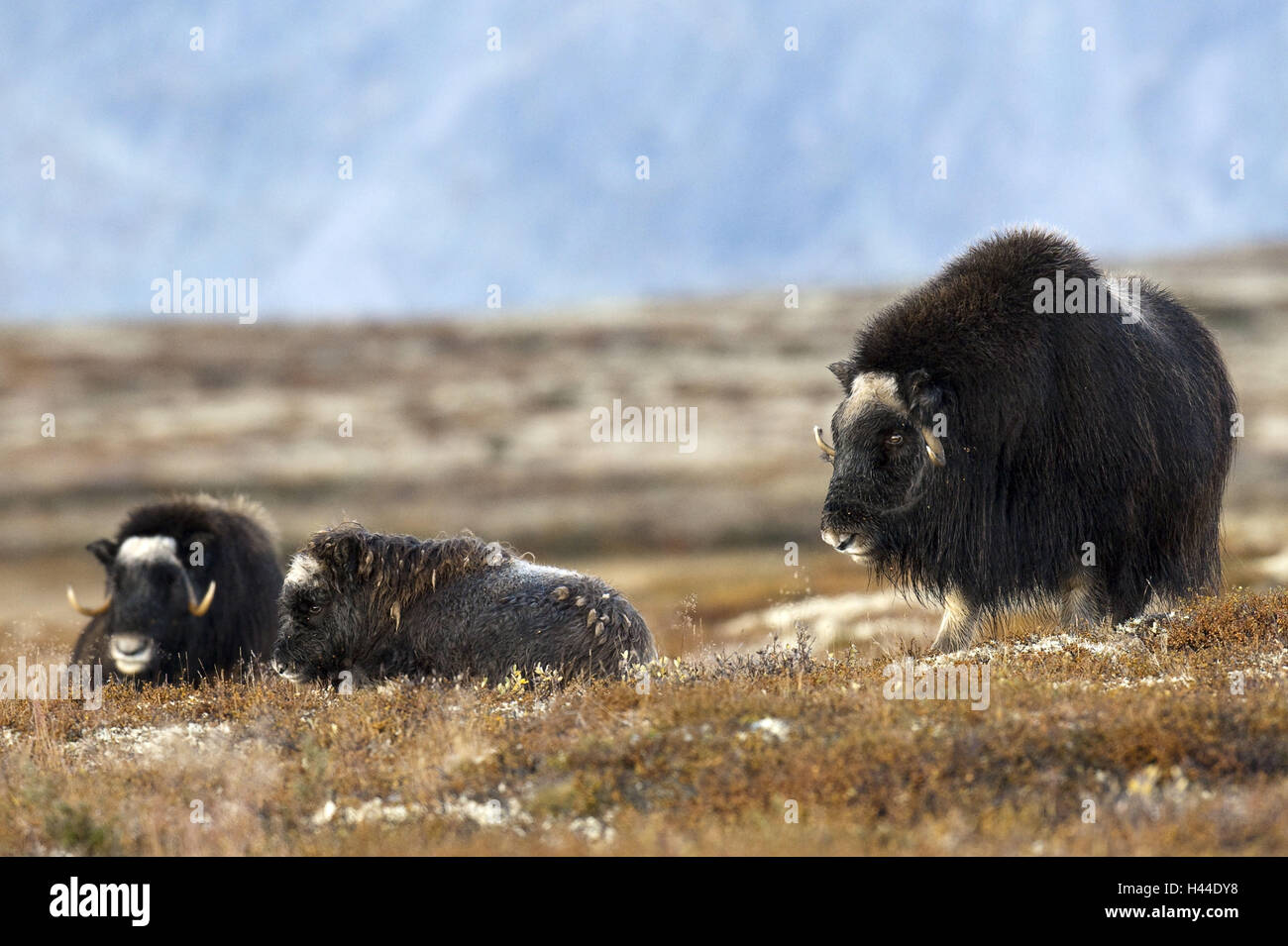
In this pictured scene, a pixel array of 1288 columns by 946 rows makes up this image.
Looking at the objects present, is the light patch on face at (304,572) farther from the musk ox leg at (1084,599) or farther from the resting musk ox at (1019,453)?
the musk ox leg at (1084,599)

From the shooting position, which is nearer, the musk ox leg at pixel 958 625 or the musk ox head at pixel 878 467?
the musk ox head at pixel 878 467

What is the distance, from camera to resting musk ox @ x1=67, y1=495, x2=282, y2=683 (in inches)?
416

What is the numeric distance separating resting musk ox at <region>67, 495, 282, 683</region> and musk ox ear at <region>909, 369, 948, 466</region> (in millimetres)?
5448

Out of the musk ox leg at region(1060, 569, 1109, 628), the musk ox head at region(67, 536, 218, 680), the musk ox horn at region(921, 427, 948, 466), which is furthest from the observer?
the musk ox head at region(67, 536, 218, 680)

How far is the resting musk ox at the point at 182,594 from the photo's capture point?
10562 millimetres

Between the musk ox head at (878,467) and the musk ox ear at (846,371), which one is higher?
the musk ox ear at (846,371)

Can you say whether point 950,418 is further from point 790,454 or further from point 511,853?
point 790,454

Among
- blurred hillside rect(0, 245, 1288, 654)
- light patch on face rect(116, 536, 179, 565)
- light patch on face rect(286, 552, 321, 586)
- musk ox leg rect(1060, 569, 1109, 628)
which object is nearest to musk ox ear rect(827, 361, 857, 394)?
musk ox leg rect(1060, 569, 1109, 628)

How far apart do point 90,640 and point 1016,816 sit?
27.0 ft

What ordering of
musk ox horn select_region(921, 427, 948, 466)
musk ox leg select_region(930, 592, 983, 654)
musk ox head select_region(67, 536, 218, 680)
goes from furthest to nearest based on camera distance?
musk ox head select_region(67, 536, 218, 680)
musk ox leg select_region(930, 592, 983, 654)
musk ox horn select_region(921, 427, 948, 466)

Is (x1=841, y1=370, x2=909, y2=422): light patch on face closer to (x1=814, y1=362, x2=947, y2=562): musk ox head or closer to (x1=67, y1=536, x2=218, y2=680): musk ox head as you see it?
(x1=814, y1=362, x2=947, y2=562): musk ox head

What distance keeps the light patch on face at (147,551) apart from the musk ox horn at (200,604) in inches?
12.9

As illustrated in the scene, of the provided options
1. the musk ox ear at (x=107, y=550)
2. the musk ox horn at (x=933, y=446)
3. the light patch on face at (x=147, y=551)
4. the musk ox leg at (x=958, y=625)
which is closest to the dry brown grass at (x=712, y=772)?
the musk ox leg at (x=958, y=625)
